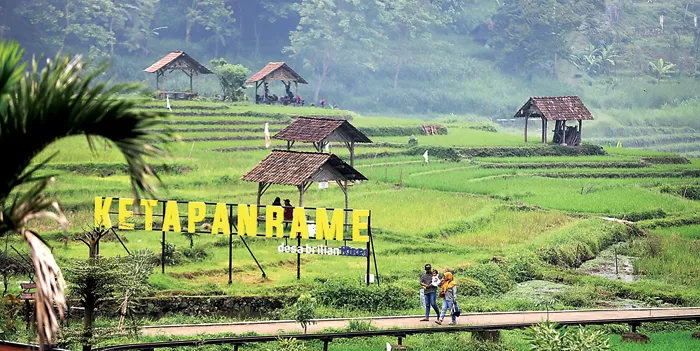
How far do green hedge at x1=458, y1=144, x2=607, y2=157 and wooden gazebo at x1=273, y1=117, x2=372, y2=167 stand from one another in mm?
12968

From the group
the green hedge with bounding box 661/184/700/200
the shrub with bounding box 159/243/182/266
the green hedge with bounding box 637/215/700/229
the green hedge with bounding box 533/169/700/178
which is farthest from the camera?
the green hedge with bounding box 533/169/700/178

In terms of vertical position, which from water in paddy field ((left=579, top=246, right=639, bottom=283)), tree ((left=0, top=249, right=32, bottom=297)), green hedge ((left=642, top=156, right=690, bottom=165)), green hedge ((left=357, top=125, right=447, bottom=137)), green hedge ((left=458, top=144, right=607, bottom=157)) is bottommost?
water in paddy field ((left=579, top=246, right=639, bottom=283))

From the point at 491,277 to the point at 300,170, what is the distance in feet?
16.2

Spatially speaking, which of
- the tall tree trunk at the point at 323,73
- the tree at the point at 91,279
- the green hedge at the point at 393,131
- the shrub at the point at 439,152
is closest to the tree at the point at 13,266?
the tree at the point at 91,279

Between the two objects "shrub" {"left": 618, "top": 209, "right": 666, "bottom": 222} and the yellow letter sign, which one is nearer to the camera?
the yellow letter sign

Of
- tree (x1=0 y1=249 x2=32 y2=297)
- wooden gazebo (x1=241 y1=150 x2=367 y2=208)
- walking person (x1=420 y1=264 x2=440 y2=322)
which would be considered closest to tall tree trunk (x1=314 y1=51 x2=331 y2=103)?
wooden gazebo (x1=241 y1=150 x2=367 y2=208)

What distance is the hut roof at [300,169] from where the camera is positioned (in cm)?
2686

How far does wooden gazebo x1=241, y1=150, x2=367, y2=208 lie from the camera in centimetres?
2686

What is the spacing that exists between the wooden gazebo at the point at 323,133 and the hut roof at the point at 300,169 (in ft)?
13.1

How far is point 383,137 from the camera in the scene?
Answer: 161ft

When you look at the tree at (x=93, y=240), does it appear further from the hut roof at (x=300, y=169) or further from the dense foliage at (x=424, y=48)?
the dense foliage at (x=424, y=48)

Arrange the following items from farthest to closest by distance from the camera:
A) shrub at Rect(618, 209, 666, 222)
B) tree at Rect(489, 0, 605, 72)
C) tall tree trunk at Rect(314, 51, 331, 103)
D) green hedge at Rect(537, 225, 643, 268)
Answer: tree at Rect(489, 0, 605, 72)
tall tree trunk at Rect(314, 51, 331, 103)
shrub at Rect(618, 209, 666, 222)
green hedge at Rect(537, 225, 643, 268)

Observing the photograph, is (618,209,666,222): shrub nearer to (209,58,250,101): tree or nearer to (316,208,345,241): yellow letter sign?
(316,208,345,241): yellow letter sign

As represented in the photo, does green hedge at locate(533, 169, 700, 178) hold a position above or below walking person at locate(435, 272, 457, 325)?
above
